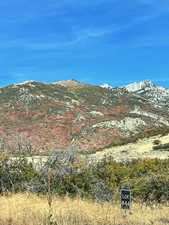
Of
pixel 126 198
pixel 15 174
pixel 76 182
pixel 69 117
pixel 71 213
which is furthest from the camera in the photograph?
pixel 69 117

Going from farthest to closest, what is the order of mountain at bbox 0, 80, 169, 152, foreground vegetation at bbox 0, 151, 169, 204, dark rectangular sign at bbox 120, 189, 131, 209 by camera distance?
mountain at bbox 0, 80, 169, 152, foreground vegetation at bbox 0, 151, 169, 204, dark rectangular sign at bbox 120, 189, 131, 209

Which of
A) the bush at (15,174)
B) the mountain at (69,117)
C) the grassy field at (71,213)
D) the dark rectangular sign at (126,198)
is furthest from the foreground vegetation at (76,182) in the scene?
the mountain at (69,117)

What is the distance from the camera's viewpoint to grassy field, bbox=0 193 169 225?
6.61 meters

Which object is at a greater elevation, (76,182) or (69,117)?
(69,117)

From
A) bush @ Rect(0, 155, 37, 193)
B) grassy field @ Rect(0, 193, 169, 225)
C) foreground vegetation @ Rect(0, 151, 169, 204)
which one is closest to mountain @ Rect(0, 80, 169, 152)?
bush @ Rect(0, 155, 37, 193)

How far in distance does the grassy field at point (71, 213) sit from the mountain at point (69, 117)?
34091 mm

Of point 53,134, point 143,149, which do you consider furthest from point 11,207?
point 53,134

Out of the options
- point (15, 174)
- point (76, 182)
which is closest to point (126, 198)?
point (76, 182)

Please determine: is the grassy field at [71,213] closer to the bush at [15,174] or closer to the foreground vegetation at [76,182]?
the foreground vegetation at [76,182]

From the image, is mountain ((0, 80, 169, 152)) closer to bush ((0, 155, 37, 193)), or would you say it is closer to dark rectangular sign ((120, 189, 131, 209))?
bush ((0, 155, 37, 193))

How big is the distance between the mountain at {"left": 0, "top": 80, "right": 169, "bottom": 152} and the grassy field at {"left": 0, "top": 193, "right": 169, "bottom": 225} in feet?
112

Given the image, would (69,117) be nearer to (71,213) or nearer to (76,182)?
(76,182)

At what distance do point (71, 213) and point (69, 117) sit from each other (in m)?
57.5

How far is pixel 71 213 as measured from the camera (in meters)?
7.41
